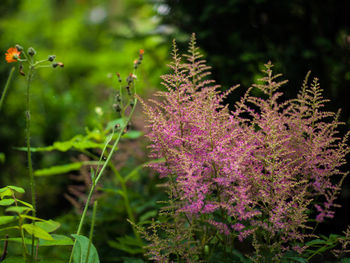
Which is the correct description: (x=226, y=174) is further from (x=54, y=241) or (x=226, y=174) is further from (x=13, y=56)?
(x=13, y=56)

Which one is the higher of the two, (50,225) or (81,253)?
(50,225)

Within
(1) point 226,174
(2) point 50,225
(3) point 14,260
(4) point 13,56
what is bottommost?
(3) point 14,260

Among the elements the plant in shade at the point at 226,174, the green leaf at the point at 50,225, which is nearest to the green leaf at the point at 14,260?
the green leaf at the point at 50,225

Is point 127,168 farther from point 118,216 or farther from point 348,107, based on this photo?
point 348,107

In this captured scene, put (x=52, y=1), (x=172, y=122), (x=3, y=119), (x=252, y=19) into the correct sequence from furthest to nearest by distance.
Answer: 1. (x=52, y=1)
2. (x=3, y=119)
3. (x=252, y=19)
4. (x=172, y=122)

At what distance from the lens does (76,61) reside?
9805mm

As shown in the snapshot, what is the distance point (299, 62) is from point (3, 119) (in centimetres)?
427

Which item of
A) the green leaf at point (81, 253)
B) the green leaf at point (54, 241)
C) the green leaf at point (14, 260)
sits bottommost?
the green leaf at point (14, 260)

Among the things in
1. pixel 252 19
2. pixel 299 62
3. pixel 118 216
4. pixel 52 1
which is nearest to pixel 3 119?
pixel 118 216

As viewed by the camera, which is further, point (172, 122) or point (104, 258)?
point (104, 258)

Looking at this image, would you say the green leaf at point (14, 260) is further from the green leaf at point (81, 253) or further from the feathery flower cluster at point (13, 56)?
the feathery flower cluster at point (13, 56)

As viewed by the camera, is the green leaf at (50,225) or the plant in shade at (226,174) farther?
the green leaf at (50,225)

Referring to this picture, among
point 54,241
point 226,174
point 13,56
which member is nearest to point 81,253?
point 54,241

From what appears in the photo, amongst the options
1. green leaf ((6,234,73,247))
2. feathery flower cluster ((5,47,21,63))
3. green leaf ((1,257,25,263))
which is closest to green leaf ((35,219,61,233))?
green leaf ((6,234,73,247))
